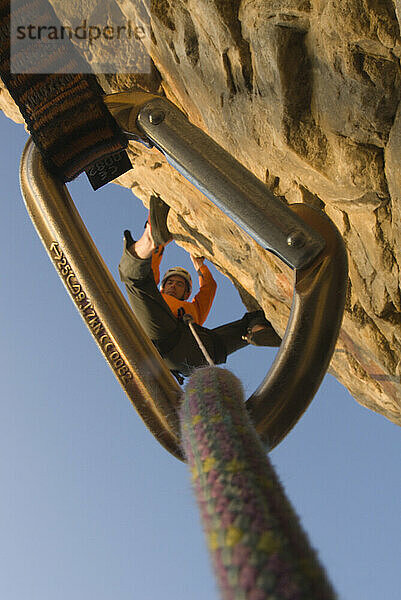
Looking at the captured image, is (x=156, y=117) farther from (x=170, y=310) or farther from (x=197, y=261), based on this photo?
(x=197, y=261)

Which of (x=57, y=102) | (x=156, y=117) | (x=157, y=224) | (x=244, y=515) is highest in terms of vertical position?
(x=157, y=224)

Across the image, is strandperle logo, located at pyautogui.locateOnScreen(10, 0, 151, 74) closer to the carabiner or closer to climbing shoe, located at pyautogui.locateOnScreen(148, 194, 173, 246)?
the carabiner

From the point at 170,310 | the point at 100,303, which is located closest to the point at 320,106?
the point at 100,303

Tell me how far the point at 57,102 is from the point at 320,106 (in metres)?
0.94

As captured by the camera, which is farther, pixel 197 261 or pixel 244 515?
pixel 197 261

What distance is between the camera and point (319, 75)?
149 cm

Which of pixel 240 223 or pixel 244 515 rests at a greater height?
pixel 240 223

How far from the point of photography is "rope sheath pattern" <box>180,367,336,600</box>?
385 millimetres

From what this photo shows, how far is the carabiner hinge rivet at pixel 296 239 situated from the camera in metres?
0.84

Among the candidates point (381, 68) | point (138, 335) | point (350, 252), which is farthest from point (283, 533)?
point (350, 252)

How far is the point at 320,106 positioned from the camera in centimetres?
156

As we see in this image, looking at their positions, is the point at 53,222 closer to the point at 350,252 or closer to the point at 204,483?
the point at 204,483

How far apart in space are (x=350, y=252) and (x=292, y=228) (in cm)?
122

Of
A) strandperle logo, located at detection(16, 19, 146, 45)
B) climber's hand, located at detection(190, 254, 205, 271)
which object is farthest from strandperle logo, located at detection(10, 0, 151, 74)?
climber's hand, located at detection(190, 254, 205, 271)
